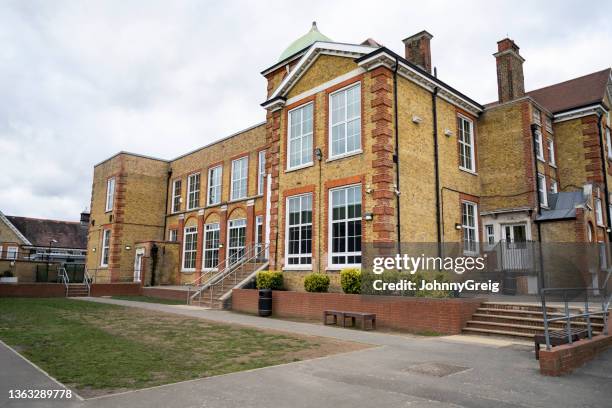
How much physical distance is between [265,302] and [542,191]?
1273cm

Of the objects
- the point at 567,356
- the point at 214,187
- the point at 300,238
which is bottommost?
the point at 567,356

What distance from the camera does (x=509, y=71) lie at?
69.8ft

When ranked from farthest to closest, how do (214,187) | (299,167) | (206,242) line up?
(214,187)
(206,242)
(299,167)

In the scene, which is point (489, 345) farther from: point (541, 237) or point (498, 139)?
point (498, 139)

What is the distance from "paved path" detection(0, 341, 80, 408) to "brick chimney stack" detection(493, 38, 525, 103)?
21.1m

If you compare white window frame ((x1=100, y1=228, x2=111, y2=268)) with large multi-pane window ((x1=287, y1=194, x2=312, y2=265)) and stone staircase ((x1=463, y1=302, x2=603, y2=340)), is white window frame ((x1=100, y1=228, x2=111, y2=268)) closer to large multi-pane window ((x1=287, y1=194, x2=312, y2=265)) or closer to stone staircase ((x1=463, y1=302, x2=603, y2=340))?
large multi-pane window ((x1=287, y1=194, x2=312, y2=265))

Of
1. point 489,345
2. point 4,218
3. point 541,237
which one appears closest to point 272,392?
point 489,345

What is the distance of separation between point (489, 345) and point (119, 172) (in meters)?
26.9

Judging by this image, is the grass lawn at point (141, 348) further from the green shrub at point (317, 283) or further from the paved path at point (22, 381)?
the green shrub at point (317, 283)

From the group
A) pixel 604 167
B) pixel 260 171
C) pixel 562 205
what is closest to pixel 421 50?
Answer: pixel 562 205

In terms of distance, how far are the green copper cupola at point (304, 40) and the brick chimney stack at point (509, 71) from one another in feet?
28.3

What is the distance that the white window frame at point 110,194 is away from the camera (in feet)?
104

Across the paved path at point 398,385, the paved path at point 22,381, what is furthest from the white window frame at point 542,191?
the paved path at point 22,381

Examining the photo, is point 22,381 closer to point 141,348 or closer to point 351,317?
point 141,348
